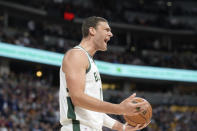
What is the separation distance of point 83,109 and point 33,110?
13109mm

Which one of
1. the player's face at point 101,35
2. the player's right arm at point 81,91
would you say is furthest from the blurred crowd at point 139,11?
the player's right arm at point 81,91

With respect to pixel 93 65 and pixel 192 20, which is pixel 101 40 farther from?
pixel 192 20

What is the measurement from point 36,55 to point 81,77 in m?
18.8

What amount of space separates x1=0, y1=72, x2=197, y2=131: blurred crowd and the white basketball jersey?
1037 centimetres

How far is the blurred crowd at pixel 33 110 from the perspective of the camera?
47.1ft

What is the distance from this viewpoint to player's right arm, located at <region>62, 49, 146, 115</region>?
3064 mm

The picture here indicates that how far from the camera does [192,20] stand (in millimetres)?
32781

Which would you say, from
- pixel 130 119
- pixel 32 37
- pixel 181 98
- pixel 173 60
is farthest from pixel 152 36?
pixel 130 119

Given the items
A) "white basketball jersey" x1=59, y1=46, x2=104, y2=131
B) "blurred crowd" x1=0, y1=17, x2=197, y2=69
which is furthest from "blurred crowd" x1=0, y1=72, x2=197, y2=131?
"white basketball jersey" x1=59, y1=46, x2=104, y2=131

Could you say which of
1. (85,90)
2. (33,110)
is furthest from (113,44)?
(85,90)

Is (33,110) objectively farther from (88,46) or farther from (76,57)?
(76,57)

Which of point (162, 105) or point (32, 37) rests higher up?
point (32, 37)

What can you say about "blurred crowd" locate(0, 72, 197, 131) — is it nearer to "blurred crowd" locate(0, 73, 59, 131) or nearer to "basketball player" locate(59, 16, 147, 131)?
"blurred crowd" locate(0, 73, 59, 131)

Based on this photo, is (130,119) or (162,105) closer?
(130,119)
